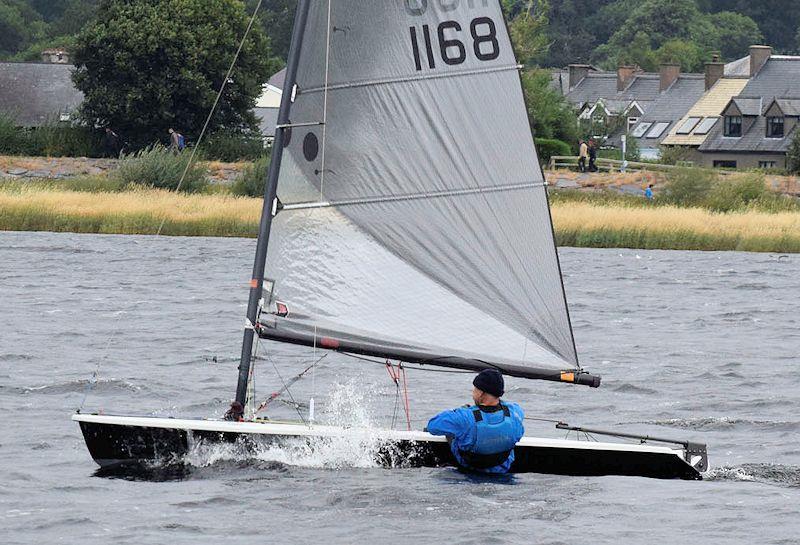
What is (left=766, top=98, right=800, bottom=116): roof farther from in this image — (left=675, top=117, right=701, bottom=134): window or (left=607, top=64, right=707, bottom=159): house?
(left=607, top=64, right=707, bottom=159): house

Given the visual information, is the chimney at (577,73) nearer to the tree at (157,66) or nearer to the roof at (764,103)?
the roof at (764,103)

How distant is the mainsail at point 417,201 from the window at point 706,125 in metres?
82.8

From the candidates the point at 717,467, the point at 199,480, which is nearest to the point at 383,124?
the point at 199,480

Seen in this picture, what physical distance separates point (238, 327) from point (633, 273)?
14.9m

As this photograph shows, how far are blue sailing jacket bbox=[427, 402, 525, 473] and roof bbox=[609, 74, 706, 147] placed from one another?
89.5 m

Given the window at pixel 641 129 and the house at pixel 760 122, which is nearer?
the house at pixel 760 122

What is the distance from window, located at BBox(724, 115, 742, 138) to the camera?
297 ft

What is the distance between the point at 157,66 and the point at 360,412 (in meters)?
42.8

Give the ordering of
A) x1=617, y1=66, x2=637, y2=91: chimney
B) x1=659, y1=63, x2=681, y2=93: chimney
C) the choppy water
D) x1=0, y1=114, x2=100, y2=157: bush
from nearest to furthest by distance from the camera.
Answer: the choppy water < x1=0, y1=114, x2=100, y2=157: bush < x1=659, y1=63, x2=681, y2=93: chimney < x1=617, y1=66, x2=637, y2=91: chimney

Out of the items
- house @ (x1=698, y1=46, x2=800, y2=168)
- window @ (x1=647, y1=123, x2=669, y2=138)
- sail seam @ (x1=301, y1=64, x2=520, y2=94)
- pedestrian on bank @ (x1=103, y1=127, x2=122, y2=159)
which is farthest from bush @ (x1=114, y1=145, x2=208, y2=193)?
window @ (x1=647, y1=123, x2=669, y2=138)

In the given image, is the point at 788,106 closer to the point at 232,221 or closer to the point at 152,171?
the point at 152,171

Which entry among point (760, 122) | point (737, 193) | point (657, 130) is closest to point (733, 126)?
point (760, 122)

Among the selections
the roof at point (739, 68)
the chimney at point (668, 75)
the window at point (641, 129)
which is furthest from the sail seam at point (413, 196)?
the roof at point (739, 68)

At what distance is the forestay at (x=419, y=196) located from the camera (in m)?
14.2
